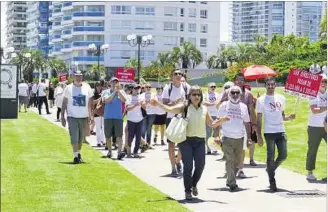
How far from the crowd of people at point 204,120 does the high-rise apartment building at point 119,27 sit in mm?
103814

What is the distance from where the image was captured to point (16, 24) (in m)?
5.52

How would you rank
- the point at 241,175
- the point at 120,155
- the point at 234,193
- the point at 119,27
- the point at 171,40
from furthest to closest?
the point at 171,40 → the point at 119,27 → the point at 120,155 → the point at 241,175 → the point at 234,193

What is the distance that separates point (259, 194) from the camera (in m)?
10.7

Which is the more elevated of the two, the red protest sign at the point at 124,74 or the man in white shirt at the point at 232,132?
the red protest sign at the point at 124,74

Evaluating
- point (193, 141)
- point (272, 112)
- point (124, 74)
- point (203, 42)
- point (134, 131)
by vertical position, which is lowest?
point (134, 131)

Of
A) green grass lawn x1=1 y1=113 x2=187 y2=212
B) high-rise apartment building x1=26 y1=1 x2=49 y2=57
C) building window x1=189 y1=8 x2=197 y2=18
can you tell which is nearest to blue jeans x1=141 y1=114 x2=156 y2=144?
green grass lawn x1=1 y1=113 x2=187 y2=212

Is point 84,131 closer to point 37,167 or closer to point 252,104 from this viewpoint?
point 37,167

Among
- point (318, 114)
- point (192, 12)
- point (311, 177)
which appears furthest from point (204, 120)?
point (192, 12)

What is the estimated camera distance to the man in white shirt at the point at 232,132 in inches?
428

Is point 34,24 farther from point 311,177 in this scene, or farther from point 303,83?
point 311,177

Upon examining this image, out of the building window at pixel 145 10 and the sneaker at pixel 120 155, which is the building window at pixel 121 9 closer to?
the building window at pixel 145 10

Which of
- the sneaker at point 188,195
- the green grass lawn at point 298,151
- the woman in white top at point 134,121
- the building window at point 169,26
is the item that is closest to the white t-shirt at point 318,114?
the green grass lawn at point 298,151

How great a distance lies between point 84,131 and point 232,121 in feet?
13.6

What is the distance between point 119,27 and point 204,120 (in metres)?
113
